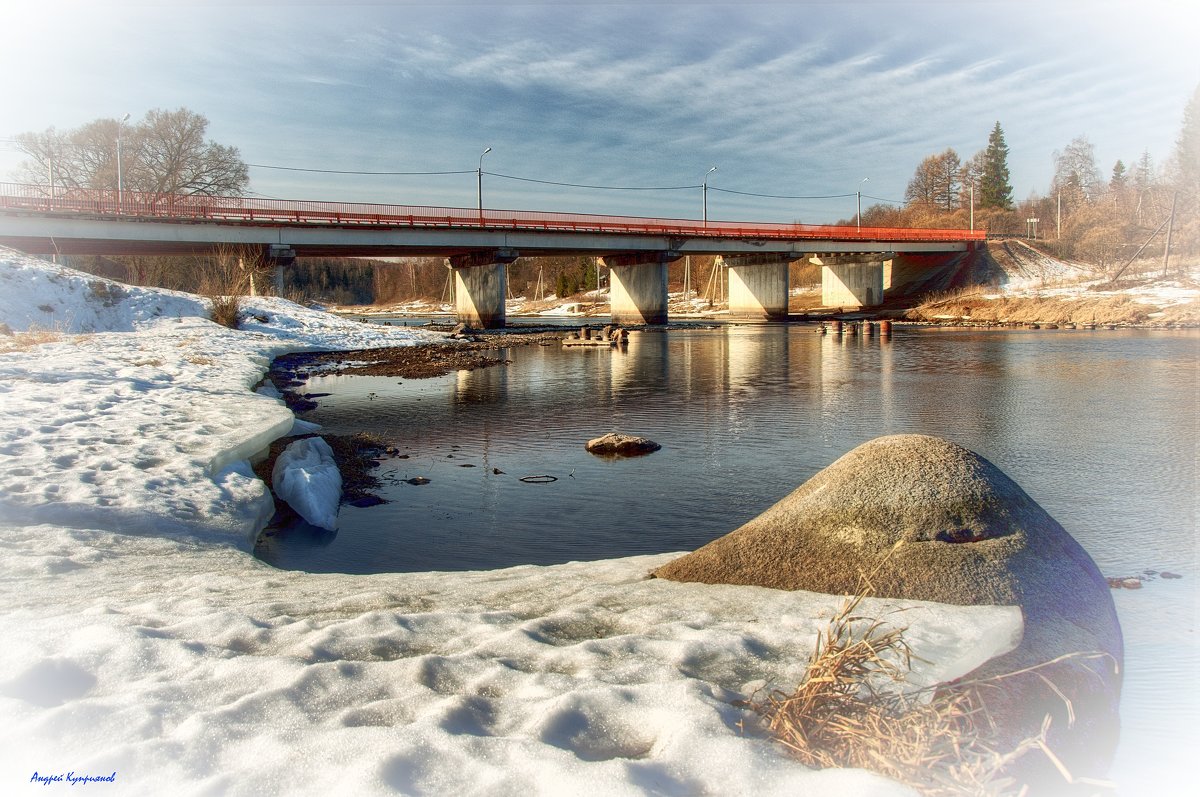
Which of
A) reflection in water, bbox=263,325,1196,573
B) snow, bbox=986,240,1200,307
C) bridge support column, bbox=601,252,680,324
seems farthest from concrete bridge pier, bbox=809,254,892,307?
reflection in water, bbox=263,325,1196,573

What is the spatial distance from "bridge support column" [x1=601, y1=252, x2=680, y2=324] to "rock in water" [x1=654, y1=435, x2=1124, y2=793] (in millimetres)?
59924

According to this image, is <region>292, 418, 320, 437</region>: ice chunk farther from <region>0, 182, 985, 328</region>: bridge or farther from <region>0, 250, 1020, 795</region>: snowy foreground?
<region>0, 182, 985, 328</region>: bridge

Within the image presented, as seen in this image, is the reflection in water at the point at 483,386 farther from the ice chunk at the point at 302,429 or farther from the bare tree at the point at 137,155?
the bare tree at the point at 137,155

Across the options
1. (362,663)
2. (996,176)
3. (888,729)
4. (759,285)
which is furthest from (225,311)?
(996,176)

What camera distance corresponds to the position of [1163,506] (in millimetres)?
9156

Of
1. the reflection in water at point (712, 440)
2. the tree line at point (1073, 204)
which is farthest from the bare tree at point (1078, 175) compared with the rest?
the reflection in water at point (712, 440)

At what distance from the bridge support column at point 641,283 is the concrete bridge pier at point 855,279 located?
20.9 meters

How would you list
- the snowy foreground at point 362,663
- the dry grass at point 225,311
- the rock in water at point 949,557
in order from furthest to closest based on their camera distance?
the dry grass at point 225,311 → the rock in water at point 949,557 → the snowy foreground at point 362,663

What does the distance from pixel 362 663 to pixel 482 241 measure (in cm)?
5201

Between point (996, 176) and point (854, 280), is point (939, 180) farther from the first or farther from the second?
point (854, 280)

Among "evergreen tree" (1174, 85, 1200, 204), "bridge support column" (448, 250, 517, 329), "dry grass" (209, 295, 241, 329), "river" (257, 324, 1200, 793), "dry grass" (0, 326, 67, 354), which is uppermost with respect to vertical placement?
"evergreen tree" (1174, 85, 1200, 204)

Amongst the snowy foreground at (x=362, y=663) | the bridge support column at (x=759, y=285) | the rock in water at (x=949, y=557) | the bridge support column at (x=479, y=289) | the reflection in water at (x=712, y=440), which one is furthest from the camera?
the bridge support column at (x=759, y=285)

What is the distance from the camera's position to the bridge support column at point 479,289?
5791 cm

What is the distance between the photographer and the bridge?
40.3m
